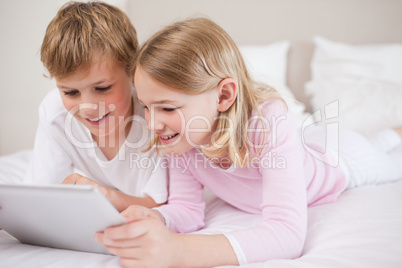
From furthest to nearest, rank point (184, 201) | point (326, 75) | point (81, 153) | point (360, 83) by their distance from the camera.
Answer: point (326, 75) → point (360, 83) → point (81, 153) → point (184, 201)

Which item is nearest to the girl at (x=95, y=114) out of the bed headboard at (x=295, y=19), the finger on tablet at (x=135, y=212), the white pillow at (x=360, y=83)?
the finger on tablet at (x=135, y=212)

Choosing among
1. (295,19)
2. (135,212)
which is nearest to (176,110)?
(135,212)

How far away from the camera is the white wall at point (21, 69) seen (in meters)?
2.40

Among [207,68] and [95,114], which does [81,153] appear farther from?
[207,68]

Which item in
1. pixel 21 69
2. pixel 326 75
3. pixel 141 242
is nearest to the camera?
pixel 141 242

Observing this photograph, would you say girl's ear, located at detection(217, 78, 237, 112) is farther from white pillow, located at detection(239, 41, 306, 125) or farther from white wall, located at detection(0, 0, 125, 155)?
white wall, located at detection(0, 0, 125, 155)

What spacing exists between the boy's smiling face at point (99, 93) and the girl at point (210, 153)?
129 millimetres

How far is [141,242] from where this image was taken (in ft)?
2.12

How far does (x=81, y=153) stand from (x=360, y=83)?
1.51 m

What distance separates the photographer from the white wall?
2.40 metres

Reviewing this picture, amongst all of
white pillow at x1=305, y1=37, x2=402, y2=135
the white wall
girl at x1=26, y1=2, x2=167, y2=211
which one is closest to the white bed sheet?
girl at x1=26, y1=2, x2=167, y2=211

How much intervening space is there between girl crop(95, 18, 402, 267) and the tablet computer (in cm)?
5

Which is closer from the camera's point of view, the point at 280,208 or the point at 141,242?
the point at 141,242

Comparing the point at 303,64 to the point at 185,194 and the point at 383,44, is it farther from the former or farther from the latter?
the point at 185,194
